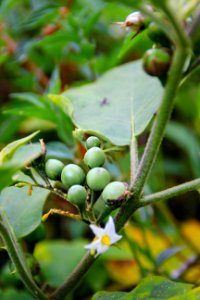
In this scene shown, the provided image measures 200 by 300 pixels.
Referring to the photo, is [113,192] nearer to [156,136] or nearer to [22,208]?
[156,136]

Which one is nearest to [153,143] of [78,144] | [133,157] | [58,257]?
[133,157]

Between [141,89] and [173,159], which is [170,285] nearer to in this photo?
[141,89]

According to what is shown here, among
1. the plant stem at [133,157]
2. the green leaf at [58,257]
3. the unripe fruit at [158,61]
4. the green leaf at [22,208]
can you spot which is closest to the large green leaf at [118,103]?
the plant stem at [133,157]

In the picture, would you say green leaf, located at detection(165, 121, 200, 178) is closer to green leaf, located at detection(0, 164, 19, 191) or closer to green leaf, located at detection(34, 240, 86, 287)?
green leaf, located at detection(34, 240, 86, 287)

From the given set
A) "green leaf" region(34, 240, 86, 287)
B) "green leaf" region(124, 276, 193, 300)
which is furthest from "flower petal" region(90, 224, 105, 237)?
"green leaf" region(34, 240, 86, 287)

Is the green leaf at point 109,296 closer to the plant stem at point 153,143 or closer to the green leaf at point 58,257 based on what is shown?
the plant stem at point 153,143

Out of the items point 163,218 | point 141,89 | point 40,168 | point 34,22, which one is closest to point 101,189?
point 40,168
